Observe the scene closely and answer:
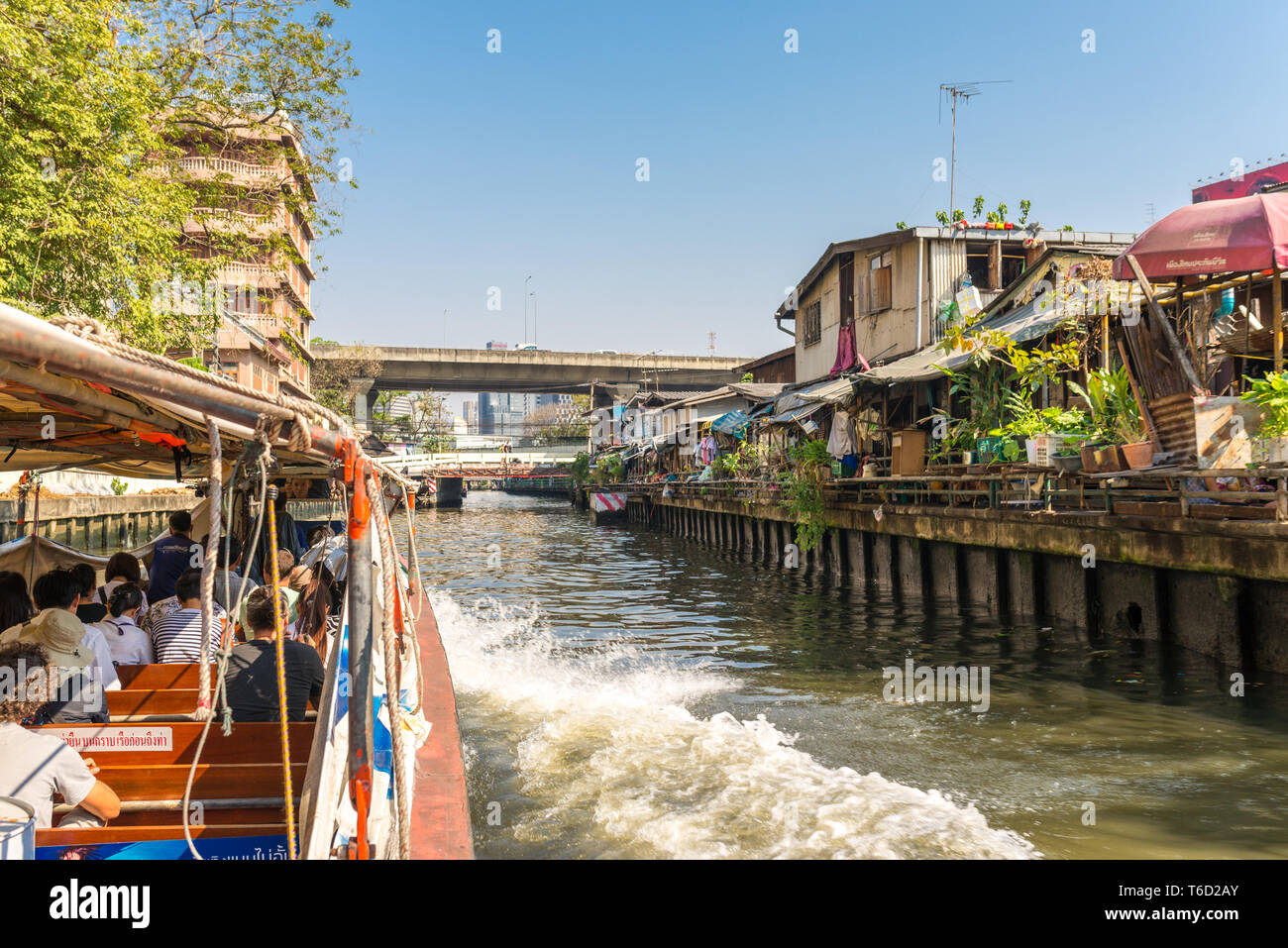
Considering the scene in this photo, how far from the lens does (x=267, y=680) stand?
4.79 metres

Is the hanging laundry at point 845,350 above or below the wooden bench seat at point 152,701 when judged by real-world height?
above

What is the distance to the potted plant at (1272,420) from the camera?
8664 millimetres

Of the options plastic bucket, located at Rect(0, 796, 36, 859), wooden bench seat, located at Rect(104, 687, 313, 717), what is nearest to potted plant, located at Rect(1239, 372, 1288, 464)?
wooden bench seat, located at Rect(104, 687, 313, 717)

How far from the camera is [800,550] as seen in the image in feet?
72.0

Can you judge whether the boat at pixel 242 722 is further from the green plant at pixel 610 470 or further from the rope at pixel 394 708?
the green plant at pixel 610 470

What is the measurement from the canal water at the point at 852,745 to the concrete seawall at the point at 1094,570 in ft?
1.30

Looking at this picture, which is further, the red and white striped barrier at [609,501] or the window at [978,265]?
the red and white striped barrier at [609,501]

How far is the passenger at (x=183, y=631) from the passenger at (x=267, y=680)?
102cm

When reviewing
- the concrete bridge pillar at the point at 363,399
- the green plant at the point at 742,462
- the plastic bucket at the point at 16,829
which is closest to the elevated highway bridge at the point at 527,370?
the concrete bridge pillar at the point at 363,399

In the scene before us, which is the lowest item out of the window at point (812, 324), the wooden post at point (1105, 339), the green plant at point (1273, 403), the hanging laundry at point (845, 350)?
the green plant at point (1273, 403)

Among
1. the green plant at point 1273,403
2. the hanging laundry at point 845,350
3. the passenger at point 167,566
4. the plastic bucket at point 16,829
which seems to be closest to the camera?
the plastic bucket at point 16,829

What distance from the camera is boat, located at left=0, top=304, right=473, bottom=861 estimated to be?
3045mm

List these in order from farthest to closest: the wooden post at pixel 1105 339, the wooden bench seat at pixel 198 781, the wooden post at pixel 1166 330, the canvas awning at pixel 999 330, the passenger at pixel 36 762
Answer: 1. the canvas awning at pixel 999 330
2. the wooden post at pixel 1105 339
3. the wooden post at pixel 1166 330
4. the wooden bench seat at pixel 198 781
5. the passenger at pixel 36 762

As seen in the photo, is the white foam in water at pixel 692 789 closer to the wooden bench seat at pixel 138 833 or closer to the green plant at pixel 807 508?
the wooden bench seat at pixel 138 833
